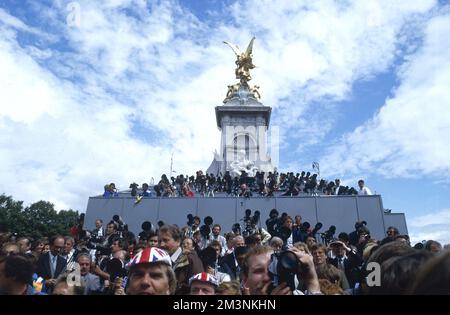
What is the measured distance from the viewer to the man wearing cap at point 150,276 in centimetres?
372

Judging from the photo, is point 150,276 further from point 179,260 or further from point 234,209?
point 234,209

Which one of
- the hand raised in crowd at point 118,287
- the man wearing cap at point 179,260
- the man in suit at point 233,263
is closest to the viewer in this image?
the hand raised in crowd at point 118,287

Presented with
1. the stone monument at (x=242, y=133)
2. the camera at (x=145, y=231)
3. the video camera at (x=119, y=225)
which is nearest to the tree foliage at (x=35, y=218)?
the stone monument at (x=242, y=133)

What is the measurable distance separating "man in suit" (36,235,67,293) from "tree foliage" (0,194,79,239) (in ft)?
192

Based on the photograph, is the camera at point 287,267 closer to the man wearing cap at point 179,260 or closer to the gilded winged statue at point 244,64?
the man wearing cap at point 179,260

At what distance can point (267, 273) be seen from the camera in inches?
149

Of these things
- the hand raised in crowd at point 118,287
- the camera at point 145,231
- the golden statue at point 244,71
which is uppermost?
the golden statue at point 244,71

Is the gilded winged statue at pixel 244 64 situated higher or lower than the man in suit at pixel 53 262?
higher

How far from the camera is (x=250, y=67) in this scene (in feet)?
156

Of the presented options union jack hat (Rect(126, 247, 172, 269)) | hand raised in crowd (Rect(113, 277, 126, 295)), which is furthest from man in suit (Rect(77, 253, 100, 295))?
union jack hat (Rect(126, 247, 172, 269))

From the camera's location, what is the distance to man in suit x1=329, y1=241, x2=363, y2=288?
17.5 ft

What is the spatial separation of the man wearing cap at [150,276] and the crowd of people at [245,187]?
18.3 m

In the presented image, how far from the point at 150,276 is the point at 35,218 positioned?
80.2 meters
